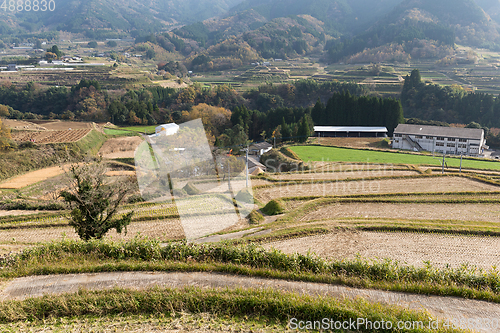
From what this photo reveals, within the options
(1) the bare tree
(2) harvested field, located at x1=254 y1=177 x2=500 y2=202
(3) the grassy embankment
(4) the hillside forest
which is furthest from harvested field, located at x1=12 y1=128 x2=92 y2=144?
(3) the grassy embankment

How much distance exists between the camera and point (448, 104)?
210 feet

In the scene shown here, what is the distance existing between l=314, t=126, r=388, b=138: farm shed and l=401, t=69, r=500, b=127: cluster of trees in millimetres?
20802

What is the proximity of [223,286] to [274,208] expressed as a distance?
419 inches

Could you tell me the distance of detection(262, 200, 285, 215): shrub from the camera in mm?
18219

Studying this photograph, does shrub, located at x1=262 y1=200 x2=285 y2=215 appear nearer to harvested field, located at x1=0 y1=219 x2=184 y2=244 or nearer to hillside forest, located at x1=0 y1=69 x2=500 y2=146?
harvested field, located at x1=0 y1=219 x2=184 y2=244

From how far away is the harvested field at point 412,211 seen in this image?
17094 millimetres

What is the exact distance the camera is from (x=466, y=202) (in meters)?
19.2

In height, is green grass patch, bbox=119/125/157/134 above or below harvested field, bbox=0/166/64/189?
above

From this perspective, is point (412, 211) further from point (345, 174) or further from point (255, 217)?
point (345, 174)

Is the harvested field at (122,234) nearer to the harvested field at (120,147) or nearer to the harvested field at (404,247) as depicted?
the harvested field at (404,247)

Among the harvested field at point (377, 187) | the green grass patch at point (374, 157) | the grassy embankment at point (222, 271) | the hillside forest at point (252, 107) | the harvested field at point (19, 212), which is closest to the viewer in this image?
the grassy embankment at point (222, 271)

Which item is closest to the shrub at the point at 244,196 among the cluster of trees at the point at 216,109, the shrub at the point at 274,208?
the shrub at the point at 274,208

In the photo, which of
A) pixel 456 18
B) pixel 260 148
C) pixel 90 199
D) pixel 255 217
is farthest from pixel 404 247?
pixel 456 18

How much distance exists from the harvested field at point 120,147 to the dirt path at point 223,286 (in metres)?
31.4
